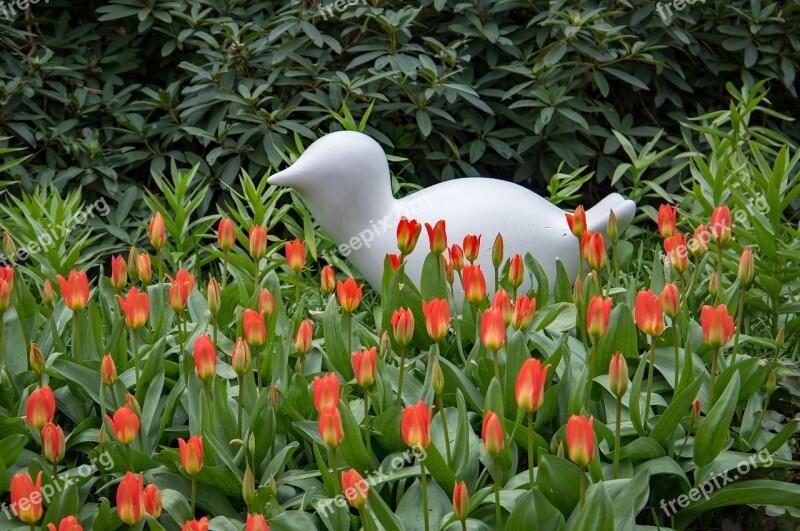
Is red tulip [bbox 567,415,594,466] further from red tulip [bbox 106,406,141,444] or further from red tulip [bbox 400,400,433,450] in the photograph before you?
red tulip [bbox 106,406,141,444]

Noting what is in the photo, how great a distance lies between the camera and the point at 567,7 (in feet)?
13.0

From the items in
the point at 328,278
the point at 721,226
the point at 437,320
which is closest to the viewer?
the point at 437,320

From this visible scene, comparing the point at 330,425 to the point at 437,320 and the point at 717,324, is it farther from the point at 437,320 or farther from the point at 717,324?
the point at 717,324

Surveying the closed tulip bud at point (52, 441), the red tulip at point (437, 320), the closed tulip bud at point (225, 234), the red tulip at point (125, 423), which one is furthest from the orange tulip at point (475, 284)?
the closed tulip bud at point (52, 441)

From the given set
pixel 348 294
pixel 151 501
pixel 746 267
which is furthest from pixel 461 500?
pixel 746 267

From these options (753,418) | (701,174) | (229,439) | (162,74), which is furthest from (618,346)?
(162,74)

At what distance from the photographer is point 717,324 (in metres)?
1.63

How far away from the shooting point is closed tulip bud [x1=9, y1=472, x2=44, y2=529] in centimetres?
142

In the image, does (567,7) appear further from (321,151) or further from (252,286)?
→ (252,286)

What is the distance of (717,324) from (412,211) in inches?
45.5

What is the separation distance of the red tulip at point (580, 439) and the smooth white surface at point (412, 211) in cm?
117

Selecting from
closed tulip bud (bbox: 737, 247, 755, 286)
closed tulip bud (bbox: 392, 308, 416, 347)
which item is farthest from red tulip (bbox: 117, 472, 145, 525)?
closed tulip bud (bbox: 737, 247, 755, 286)

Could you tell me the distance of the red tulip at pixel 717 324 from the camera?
63.9 inches

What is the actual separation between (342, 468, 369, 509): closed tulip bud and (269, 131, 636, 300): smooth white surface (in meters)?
1.17
